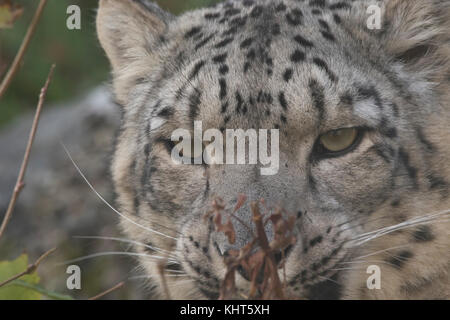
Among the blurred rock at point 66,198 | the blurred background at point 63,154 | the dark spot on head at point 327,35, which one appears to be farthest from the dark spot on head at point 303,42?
the blurred rock at point 66,198

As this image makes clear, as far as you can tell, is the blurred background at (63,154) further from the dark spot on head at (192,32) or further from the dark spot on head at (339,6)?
the dark spot on head at (339,6)

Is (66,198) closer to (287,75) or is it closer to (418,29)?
(287,75)

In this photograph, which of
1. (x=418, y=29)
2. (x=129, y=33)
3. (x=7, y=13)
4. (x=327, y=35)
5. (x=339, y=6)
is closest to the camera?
(x=7, y=13)

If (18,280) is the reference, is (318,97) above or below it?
above

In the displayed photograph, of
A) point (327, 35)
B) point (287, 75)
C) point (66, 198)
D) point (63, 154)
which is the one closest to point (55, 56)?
point (63, 154)

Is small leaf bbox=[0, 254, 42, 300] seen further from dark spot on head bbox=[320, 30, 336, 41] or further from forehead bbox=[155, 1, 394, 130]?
dark spot on head bbox=[320, 30, 336, 41]

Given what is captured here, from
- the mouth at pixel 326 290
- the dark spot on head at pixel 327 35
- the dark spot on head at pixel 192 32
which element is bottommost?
the mouth at pixel 326 290
